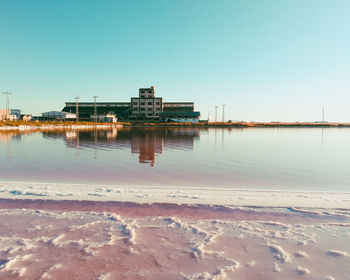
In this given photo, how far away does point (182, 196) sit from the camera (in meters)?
7.02

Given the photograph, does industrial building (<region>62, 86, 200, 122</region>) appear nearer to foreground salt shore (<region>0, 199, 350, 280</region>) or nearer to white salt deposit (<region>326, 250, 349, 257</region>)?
foreground salt shore (<region>0, 199, 350, 280</region>)

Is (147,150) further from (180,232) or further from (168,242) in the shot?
(168,242)

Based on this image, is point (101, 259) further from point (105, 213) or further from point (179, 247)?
point (105, 213)

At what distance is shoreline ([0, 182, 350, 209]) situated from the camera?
657 cm

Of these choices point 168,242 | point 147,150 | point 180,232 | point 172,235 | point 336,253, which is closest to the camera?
point 336,253

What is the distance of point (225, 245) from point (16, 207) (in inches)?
208

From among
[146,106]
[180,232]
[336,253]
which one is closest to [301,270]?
[336,253]

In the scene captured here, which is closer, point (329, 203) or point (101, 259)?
point (101, 259)

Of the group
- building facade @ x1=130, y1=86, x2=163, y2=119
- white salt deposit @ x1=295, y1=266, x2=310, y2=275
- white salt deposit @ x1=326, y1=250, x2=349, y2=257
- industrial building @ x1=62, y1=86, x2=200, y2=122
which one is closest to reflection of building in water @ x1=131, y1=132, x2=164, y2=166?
white salt deposit @ x1=326, y1=250, x2=349, y2=257

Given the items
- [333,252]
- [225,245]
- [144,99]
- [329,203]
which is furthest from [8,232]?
[144,99]

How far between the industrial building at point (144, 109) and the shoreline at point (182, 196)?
10335cm

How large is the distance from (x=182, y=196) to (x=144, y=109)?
115 m

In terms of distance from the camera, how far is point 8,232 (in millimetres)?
4641

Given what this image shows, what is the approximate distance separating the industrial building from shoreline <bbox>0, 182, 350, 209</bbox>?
103345 mm
